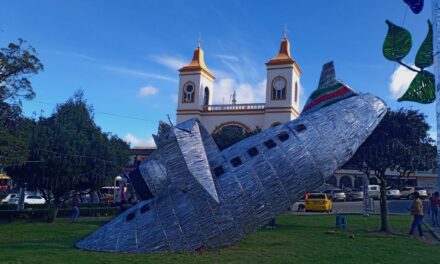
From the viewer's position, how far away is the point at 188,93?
6375 cm

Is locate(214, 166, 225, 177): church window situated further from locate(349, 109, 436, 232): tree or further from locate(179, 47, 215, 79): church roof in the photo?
locate(179, 47, 215, 79): church roof

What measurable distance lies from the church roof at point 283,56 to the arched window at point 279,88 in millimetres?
2305

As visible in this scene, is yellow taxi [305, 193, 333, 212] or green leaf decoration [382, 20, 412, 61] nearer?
green leaf decoration [382, 20, 412, 61]

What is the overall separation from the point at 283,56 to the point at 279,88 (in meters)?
5.20

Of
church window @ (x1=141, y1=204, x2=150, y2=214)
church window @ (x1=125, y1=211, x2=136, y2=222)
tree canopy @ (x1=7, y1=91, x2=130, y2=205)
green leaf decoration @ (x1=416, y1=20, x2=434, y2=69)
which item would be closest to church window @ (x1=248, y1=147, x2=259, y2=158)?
church window @ (x1=141, y1=204, x2=150, y2=214)

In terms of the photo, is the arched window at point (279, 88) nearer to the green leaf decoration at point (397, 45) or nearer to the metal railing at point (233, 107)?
the metal railing at point (233, 107)

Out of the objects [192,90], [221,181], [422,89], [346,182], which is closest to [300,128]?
[221,181]

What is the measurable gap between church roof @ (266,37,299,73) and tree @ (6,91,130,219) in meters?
38.2

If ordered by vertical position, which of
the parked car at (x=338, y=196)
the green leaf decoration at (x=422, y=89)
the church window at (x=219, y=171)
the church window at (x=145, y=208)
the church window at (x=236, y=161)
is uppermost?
the green leaf decoration at (x=422, y=89)

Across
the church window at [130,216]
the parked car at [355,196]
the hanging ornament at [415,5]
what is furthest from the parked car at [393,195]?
Result: the hanging ornament at [415,5]

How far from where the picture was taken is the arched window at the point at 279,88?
57.6 metres

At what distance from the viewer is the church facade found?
57.1 meters

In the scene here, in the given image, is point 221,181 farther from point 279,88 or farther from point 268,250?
point 279,88

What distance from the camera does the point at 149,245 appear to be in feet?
36.0
